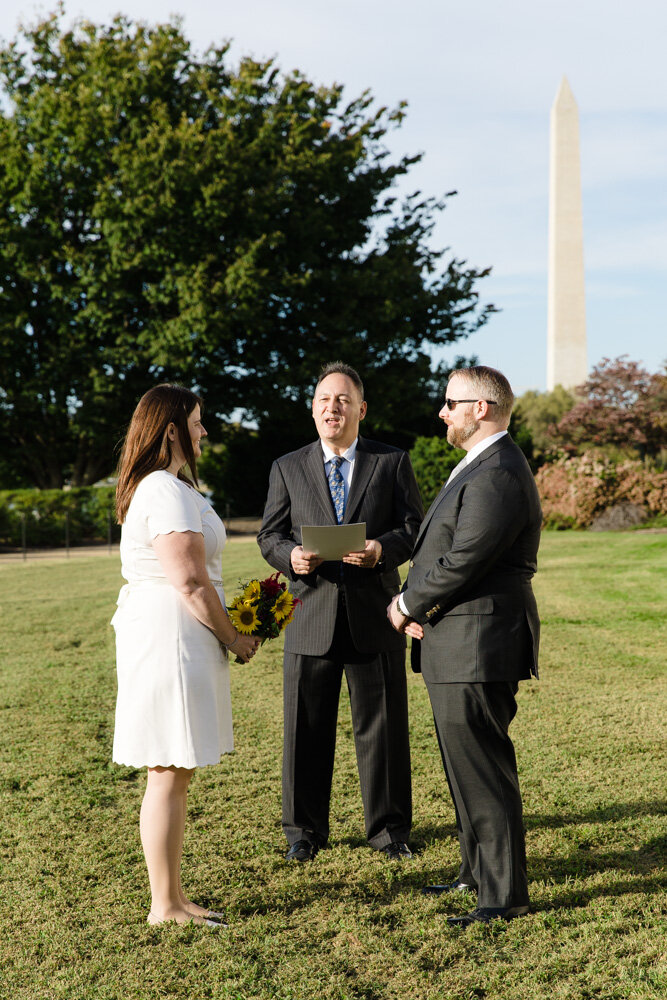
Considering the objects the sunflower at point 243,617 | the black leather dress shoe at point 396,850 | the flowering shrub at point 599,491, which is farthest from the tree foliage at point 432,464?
the sunflower at point 243,617

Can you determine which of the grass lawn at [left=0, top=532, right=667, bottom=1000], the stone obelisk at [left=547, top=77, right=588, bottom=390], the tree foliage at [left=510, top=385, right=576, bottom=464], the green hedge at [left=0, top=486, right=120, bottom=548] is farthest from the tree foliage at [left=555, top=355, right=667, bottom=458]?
the grass lawn at [left=0, top=532, right=667, bottom=1000]

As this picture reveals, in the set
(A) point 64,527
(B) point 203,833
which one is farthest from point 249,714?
(A) point 64,527

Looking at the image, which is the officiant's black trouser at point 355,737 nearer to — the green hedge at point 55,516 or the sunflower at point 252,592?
the sunflower at point 252,592

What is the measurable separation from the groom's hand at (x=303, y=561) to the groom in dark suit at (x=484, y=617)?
652 mm

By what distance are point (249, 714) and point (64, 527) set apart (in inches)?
612

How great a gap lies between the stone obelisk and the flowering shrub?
18753mm

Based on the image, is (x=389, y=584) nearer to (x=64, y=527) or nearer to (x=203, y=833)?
(x=203, y=833)

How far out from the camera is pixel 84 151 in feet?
78.6

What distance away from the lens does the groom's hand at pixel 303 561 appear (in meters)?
4.12

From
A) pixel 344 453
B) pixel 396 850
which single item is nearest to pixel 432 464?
pixel 344 453

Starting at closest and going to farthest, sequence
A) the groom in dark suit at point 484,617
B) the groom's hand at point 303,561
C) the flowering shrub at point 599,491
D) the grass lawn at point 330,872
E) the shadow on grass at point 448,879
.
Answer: the grass lawn at point 330,872, the groom in dark suit at point 484,617, the shadow on grass at point 448,879, the groom's hand at point 303,561, the flowering shrub at point 599,491

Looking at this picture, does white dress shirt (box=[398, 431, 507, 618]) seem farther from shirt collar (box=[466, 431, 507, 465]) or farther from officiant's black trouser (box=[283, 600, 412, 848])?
officiant's black trouser (box=[283, 600, 412, 848])

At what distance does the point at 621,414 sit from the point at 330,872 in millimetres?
31038

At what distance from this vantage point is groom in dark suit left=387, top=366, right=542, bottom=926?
3.42m
